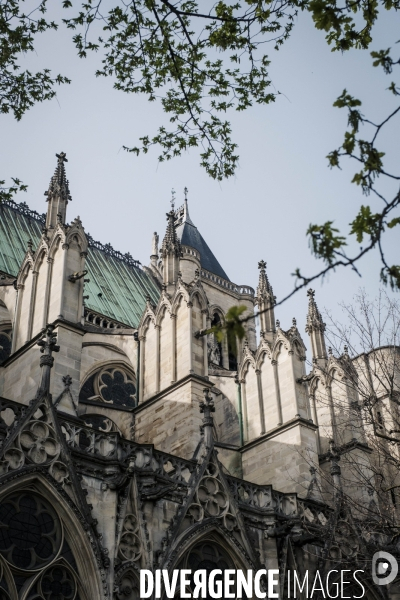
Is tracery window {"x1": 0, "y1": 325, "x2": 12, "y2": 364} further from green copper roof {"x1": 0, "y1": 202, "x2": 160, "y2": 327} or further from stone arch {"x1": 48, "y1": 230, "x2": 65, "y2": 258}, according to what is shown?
green copper roof {"x1": 0, "y1": 202, "x2": 160, "y2": 327}

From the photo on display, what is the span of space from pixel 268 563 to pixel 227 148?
860 cm

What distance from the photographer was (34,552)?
12.6m

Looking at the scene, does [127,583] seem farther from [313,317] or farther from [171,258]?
[313,317]

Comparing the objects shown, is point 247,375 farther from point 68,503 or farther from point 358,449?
point 68,503

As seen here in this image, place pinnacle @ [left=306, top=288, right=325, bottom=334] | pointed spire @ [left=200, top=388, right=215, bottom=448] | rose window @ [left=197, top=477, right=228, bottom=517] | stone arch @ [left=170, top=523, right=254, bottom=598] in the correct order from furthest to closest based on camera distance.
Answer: pinnacle @ [left=306, top=288, right=325, bottom=334] → pointed spire @ [left=200, top=388, right=215, bottom=448] → rose window @ [left=197, top=477, right=228, bottom=517] → stone arch @ [left=170, top=523, right=254, bottom=598]

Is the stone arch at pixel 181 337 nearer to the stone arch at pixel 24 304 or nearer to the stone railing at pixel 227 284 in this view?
the stone arch at pixel 24 304

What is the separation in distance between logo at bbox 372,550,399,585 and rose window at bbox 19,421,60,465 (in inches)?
271

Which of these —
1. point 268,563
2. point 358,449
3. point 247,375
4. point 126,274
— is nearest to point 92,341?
point 247,375

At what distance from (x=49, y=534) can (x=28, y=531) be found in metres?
0.37

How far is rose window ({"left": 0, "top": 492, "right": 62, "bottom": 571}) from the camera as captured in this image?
12.4m

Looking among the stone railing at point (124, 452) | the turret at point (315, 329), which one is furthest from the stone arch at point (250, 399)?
the stone railing at point (124, 452)

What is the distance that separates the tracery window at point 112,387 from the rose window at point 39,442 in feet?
26.9

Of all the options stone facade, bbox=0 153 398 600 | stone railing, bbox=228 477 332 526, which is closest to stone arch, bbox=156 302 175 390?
stone facade, bbox=0 153 398 600

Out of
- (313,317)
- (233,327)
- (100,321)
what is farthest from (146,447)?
(313,317)
